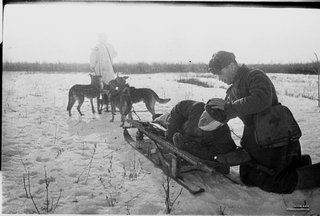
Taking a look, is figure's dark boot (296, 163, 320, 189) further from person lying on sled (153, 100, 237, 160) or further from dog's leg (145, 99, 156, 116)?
dog's leg (145, 99, 156, 116)

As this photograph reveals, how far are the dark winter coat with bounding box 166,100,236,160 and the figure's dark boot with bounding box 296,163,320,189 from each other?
598 mm

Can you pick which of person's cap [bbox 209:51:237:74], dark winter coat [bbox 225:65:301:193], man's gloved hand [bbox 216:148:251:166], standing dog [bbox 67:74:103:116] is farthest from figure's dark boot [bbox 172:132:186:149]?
standing dog [bbox 67:74:103:116]

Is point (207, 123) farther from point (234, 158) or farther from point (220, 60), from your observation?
point (220, 60)

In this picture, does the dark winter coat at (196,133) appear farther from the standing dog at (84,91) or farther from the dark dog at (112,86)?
the standing dog at (84,91)

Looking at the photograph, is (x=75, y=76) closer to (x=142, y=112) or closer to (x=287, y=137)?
(x=142, y=112)

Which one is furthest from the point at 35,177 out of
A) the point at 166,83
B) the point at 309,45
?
the point at 309,45

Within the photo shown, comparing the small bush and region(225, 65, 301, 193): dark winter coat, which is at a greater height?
the small bush

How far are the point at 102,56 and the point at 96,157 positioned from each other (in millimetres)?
908

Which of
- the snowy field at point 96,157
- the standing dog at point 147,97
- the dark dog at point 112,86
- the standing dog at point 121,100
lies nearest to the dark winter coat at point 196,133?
the snowy field at point 96,157

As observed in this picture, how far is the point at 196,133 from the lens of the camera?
3.29 metres

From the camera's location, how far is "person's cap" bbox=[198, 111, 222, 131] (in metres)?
3.28

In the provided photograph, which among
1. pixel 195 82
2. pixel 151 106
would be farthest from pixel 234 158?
pixel 151 106

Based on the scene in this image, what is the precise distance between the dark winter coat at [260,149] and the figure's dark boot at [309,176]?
6 centimetres

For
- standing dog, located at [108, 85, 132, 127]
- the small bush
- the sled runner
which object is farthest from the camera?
standing dog, located at [108, 85, 132, 127]
